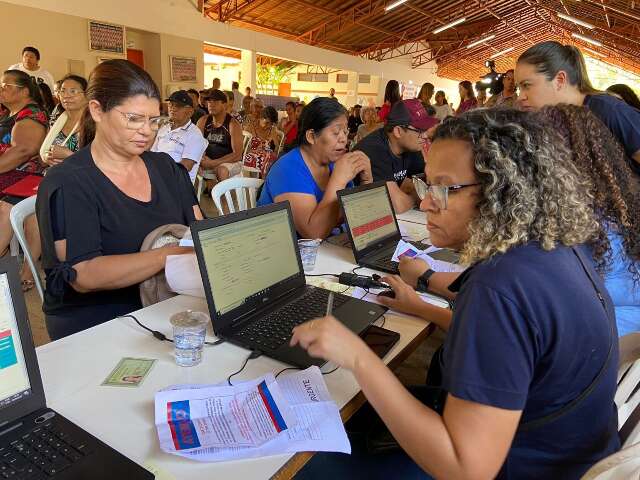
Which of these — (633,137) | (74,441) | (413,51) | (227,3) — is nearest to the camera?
(74,441)

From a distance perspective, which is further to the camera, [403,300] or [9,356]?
[403,300]

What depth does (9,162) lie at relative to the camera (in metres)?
3.12

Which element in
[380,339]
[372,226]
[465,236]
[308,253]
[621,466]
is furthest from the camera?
[372,226]

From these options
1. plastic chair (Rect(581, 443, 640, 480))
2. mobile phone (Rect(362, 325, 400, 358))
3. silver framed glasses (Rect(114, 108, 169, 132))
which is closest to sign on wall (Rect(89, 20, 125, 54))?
silver framed glasses (Rect(114, 108, 169, 132))

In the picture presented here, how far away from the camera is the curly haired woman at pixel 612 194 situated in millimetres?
1479

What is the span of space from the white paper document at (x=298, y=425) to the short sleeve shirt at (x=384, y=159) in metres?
1.81

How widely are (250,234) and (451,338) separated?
0.66 meters

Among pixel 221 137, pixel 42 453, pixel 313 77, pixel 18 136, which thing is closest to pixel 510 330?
pixel 42 453

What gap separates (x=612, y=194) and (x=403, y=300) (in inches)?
30.0

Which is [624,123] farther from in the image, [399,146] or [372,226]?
[372,226]

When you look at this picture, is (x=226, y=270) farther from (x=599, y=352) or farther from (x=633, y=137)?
(x=633, y=137)

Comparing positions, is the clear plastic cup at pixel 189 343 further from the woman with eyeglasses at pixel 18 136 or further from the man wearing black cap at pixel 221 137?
the man wearing black cap at pixel 221 137

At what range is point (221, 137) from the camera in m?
5.39

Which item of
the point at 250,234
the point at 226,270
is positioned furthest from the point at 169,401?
the point at 250,234
